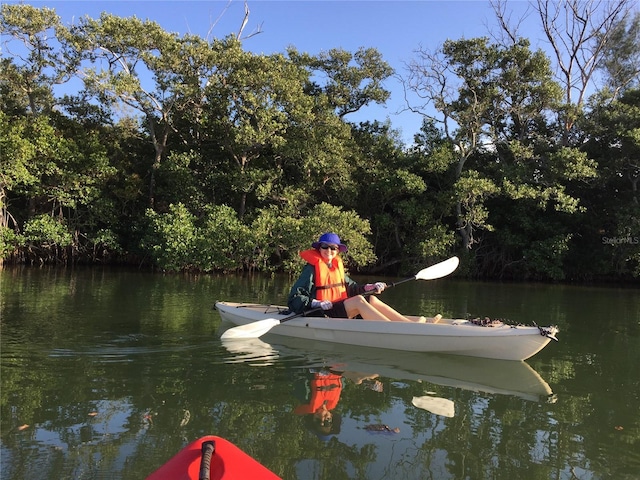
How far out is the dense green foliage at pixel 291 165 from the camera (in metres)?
15.5

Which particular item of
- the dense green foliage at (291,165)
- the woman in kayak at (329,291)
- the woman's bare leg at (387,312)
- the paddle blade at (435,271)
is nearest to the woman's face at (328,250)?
the woman in kayak at (329,291)

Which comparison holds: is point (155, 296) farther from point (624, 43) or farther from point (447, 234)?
point (624, 43)

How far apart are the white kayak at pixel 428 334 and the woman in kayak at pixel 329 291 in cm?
19

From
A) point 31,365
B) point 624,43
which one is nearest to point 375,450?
point 31,365

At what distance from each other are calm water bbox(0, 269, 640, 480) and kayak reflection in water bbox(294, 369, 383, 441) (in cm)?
3

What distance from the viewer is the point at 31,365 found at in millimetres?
4699

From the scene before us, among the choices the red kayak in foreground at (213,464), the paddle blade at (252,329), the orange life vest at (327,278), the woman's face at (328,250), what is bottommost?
the paddle blade at (252,329)

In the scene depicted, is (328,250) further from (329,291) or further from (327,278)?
(329,291)

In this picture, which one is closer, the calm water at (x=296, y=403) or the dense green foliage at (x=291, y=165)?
the calm water at (x=296, y=403)

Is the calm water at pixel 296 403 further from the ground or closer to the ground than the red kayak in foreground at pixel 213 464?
closer to the ground

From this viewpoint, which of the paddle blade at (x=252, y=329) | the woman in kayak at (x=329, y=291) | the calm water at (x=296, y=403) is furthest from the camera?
the woman in kayak at (x=329, y=291)

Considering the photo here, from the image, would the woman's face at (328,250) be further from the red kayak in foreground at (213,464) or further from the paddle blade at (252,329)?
the red kayak in foreground at (213,464)

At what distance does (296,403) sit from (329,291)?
7.65 ft

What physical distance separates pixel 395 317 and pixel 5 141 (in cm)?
1373
